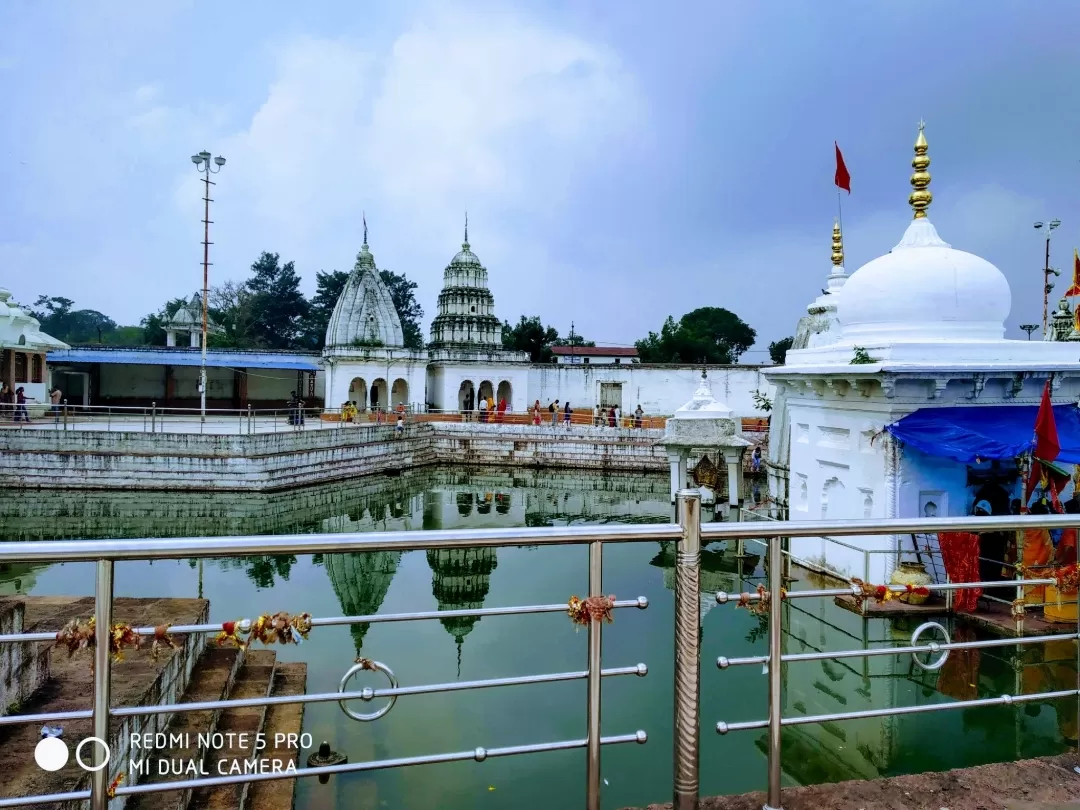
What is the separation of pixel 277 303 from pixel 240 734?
51689 mm

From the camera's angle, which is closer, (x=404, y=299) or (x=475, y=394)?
(x=475, y=394)

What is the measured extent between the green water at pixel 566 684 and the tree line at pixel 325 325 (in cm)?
3385

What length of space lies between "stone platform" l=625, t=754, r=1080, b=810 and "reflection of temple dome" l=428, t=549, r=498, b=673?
6.46 metres

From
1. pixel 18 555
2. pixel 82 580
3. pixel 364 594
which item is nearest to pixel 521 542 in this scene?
pixel 18 555

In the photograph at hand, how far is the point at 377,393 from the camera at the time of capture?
3519 cm

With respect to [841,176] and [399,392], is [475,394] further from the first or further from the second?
[841,176]

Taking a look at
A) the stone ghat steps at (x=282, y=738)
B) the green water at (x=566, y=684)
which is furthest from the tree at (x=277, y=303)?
the stone ghat steps at (x=282, y=738)

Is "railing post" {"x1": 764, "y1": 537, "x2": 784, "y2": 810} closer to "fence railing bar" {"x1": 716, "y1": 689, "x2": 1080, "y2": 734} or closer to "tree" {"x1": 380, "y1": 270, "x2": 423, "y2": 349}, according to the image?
"fence railing bar" {"x1": 716, "y1": 689, "x2": 1080, "y2": 734}

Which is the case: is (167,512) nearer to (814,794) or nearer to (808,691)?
(808,691)

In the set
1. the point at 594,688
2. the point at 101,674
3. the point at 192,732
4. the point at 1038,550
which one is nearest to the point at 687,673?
the point at 594,688

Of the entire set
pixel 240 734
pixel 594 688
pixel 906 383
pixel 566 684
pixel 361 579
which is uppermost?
pixel 906 383

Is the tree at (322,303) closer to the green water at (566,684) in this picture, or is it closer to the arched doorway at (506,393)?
the arched doorway at (506,393)

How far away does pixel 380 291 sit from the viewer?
116 feet

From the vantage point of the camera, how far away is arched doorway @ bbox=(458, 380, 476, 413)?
36.9 metres
